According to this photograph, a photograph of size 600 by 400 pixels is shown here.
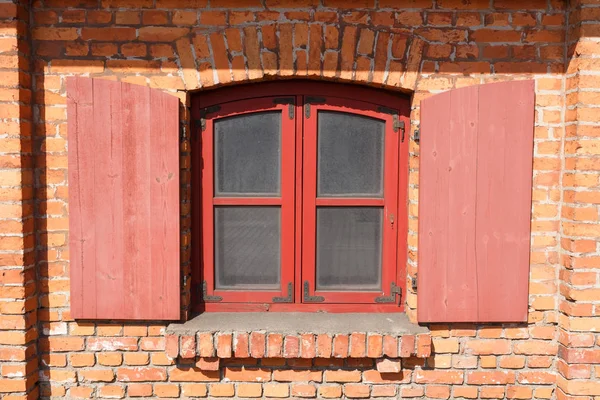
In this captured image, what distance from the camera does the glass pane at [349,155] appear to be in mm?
3035

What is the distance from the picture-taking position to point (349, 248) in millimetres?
3100

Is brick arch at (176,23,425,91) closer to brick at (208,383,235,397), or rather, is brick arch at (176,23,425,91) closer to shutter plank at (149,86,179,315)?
shutter plank at (149,86,179,315)

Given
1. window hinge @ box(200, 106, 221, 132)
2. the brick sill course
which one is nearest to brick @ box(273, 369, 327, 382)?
the brick sill course

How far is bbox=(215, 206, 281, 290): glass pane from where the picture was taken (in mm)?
3078

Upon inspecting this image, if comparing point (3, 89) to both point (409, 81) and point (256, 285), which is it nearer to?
point (256, 285)

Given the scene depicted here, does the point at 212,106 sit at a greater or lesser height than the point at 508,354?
greater

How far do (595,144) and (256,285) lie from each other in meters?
2.09

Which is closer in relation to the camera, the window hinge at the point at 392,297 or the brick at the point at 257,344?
the brick at the point at 257,344

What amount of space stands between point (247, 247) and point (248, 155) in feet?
1.84

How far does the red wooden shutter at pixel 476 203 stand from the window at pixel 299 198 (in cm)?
22

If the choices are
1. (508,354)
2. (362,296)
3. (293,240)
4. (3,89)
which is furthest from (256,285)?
(3,89)

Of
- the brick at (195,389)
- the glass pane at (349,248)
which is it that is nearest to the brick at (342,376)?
the glass pane at (349,248)

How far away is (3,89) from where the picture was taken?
2.75 metres

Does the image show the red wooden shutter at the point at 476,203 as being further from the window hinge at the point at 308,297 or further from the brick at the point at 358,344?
the window hinge at the point at 308,297
